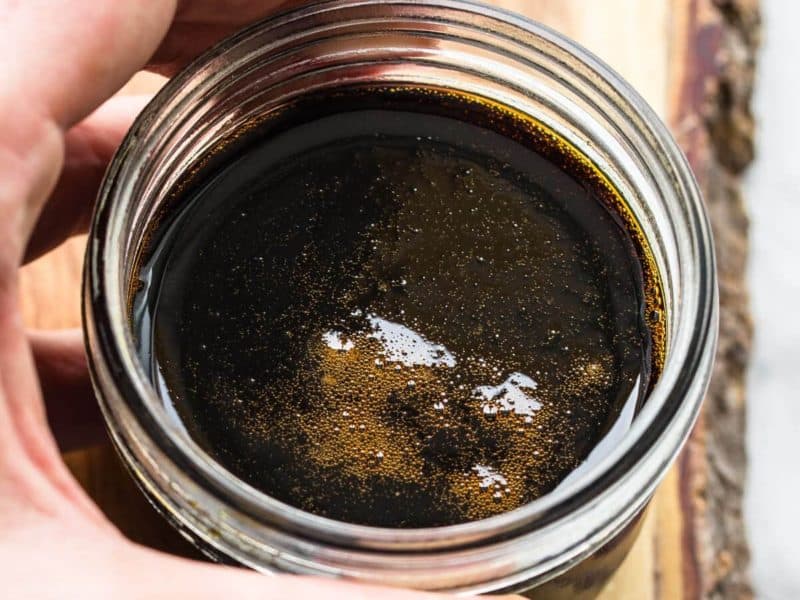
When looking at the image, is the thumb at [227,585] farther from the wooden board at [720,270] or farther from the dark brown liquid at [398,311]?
the wooden board at [720,270]

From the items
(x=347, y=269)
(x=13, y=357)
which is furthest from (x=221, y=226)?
(x=13, y=357)

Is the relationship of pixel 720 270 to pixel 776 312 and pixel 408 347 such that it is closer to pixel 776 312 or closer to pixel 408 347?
pixel 776 312

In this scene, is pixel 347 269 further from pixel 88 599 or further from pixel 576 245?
pixel 88 599

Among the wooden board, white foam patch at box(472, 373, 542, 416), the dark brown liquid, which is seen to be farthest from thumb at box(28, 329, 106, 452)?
white foam patch at box(472, 373, 542, 416)

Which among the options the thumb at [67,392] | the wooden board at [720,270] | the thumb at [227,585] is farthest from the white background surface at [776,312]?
the thumb at [227,585]

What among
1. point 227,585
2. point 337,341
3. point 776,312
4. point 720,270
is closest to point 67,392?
point 337,341

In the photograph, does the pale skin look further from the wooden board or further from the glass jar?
the wooden board

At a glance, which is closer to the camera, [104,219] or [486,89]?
[104,219]
